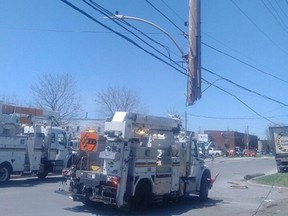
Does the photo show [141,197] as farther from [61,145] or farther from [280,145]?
[280,145]

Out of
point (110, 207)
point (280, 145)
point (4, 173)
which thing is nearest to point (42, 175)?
point (4, 173)

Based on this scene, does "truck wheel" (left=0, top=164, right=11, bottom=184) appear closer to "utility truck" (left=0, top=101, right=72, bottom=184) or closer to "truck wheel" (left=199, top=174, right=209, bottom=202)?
"utility truck" (left=0, top=101, right=72, bottom=184)

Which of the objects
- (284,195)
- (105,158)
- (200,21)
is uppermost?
(200,21)

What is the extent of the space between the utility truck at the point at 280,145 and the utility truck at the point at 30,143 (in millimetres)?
21646

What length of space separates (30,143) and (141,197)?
906 cm

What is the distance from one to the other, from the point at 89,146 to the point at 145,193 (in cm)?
228

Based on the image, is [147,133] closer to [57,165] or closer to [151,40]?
[151,40]

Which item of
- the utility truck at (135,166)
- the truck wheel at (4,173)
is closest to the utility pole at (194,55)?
the utility truck at (135,166)

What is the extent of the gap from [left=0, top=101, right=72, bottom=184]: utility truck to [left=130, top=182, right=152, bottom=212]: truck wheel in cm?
825

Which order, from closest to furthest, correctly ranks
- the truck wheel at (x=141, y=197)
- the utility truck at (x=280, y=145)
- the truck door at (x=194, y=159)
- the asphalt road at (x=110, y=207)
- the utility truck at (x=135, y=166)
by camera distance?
the utility truck at (x=135, y=166)
the asphalt road at (x=110, y=207)
the truck wheel at (x=141, y=197)
the truck door at (x=194, y=159)
the utility truck at (x=280, y=145)

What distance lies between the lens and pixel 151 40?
44.4 ft

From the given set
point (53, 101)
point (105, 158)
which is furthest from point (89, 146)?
point (53, 101)

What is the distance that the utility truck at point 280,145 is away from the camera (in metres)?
36.6

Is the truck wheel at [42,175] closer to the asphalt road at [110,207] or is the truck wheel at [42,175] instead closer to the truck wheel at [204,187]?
the asphalt road at [110,207]
